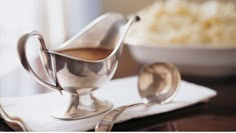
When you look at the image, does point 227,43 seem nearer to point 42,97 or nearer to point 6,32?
point 42,97

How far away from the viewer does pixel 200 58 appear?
2.28 ft

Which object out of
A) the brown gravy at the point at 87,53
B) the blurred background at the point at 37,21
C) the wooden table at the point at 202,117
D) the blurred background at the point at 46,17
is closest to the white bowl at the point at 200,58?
the wooden table at the point at 202,117

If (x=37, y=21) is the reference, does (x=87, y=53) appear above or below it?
above

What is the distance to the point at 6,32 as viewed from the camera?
1.41 metres

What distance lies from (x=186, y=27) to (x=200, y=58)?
0.15 meters

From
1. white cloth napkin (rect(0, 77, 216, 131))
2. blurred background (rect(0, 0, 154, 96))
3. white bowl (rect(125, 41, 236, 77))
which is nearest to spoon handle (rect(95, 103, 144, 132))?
white cloth napkin (rect(0, 77, 216, 131))

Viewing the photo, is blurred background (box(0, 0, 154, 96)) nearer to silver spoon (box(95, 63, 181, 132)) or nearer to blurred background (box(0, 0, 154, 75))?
blurred background (box(0, 0, 154, 75))

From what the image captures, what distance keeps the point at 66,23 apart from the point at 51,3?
6.1 inches

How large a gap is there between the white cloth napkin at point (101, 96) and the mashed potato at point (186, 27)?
5.1 inches

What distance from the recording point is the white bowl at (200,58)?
0.68 meters

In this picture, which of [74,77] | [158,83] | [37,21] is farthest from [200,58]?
[37,21]

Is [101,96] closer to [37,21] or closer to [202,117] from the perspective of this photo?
[202,117]

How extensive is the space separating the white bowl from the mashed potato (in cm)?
3

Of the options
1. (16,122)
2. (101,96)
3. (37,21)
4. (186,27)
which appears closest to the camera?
(16,122)
